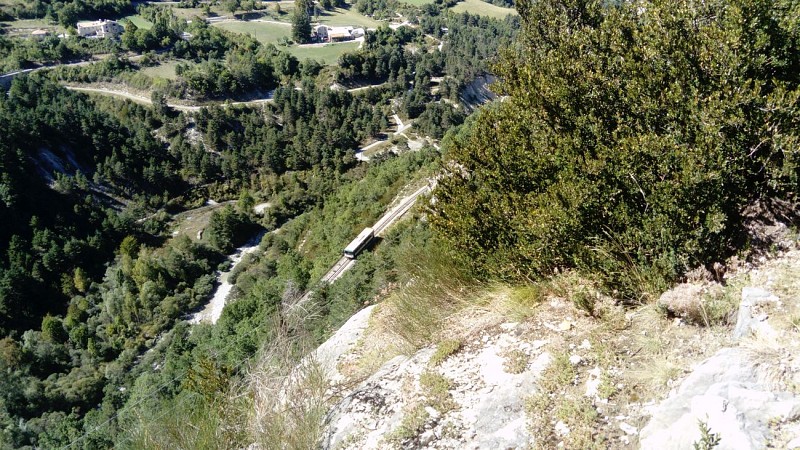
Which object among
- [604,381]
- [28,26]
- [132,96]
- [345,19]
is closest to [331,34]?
[345,19]

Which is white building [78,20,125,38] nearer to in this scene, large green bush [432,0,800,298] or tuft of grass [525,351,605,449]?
large green bush [432,0,800,298]

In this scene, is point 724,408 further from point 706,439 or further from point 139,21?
point 139,21

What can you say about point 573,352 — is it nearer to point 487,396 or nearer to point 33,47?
point 487,396

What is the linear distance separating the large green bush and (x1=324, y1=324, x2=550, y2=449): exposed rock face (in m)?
1.54

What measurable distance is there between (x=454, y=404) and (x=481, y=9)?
570 ft

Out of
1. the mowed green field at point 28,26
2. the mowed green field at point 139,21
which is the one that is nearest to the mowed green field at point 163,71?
the mowed green field at point 139,21

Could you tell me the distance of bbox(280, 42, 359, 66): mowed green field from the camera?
358ft

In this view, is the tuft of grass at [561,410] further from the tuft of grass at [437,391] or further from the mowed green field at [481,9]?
the mowed green field at [481,9]

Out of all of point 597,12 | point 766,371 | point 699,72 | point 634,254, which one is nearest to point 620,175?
point 634,254

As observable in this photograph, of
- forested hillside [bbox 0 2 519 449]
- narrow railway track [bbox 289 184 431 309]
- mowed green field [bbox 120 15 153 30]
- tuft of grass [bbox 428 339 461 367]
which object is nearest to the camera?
tuft of grass [bbox 428 339 461 367]

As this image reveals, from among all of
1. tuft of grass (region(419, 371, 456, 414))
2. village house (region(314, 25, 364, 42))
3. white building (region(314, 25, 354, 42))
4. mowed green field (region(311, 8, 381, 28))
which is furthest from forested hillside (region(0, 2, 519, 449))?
mowed green field (region(311, 8, 381, 28))

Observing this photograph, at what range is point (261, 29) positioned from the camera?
126812 mm

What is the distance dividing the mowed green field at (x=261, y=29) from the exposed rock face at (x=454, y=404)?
127428 mm

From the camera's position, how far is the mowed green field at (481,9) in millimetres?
152125
